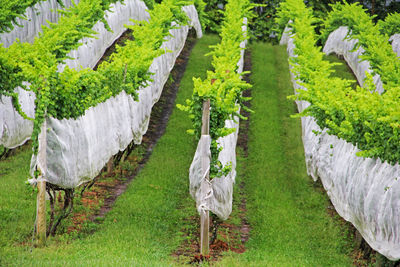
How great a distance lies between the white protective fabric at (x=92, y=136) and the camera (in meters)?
9.82

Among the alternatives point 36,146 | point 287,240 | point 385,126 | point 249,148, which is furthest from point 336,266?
point 249,148

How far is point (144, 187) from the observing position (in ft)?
45.5

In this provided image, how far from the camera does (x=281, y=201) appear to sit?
13539 mm

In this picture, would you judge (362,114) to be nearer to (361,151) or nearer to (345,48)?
(361,151)

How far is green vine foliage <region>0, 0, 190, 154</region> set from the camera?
371 inches

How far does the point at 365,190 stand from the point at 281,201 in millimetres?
4638

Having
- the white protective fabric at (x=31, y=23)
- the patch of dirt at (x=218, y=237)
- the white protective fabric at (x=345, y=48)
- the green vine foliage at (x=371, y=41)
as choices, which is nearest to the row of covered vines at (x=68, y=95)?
the patch of dirt at (x=218, y=237)

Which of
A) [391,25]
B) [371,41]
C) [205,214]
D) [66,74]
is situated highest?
[66,74]

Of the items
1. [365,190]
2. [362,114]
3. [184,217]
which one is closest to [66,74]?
[184,217]

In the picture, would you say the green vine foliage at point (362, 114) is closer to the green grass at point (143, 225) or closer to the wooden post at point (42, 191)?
the green grass at point (143, 225)

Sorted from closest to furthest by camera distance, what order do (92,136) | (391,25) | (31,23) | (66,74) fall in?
(66,74)
(92,136)
(31,23)
(391,25)

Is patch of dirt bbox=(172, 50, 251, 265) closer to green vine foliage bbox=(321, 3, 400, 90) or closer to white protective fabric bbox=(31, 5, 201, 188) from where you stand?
white protective fabric bbox=(31, 5, 201, 188)

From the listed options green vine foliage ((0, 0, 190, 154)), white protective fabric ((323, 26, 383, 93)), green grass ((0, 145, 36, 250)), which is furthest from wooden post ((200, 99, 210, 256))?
white protective fabric ((323, 26, 383, 93))

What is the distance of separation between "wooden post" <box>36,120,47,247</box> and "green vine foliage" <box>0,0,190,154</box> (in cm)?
10
